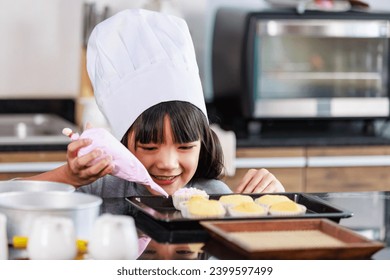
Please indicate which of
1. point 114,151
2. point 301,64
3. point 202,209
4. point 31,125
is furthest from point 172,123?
point 31,125

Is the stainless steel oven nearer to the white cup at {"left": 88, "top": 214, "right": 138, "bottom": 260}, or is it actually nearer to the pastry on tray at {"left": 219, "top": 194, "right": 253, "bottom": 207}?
the pastry on tray at {"left": 219, "top": 194, "right": 253, "bottom": 207}

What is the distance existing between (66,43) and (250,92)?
2.61 feet

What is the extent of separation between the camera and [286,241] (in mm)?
1226

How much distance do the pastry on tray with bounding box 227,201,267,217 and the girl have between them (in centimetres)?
40

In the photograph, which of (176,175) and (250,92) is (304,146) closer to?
(250,92)

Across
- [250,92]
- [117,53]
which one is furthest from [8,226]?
[250,92]

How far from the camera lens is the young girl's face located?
1837 mm

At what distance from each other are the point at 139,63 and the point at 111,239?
0.73 m

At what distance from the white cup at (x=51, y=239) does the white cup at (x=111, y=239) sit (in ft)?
0.10
